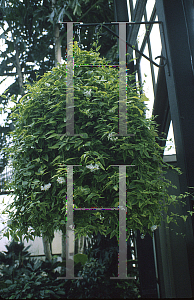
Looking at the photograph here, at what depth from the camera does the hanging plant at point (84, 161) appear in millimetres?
1062

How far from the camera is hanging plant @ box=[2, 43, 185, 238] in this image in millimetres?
1062

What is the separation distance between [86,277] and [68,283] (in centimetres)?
33

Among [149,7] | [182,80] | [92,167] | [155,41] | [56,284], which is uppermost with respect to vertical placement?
[149,7]

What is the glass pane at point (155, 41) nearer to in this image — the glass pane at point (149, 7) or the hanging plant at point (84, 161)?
the glass pane at point (149, 7)

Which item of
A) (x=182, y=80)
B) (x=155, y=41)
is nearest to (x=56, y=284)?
(x=182, y=80)

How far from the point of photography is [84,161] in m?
1.08

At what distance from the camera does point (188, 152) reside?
149cm

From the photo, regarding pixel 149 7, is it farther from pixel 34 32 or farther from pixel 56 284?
pixel 56 284

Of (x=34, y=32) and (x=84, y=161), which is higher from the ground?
(x=34, y=32)

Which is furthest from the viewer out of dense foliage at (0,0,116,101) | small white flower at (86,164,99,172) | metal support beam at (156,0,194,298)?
dense foliage at (0,0,116,101)

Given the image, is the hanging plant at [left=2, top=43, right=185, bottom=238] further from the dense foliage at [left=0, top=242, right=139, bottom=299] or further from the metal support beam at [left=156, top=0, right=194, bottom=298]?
the dense foliage at [left=0, top=242, right=139, bottom=299]

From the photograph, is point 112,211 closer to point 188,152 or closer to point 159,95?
point 188,152

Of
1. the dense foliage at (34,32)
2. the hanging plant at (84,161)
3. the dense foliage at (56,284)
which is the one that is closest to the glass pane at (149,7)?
the hanging plant at (84,161)

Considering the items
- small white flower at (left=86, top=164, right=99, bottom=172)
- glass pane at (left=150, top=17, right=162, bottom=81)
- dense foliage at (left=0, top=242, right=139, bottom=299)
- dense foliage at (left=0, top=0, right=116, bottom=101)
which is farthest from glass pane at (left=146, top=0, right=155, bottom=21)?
dense foliage at (left=0, top=242, right=139, bottom=299)
